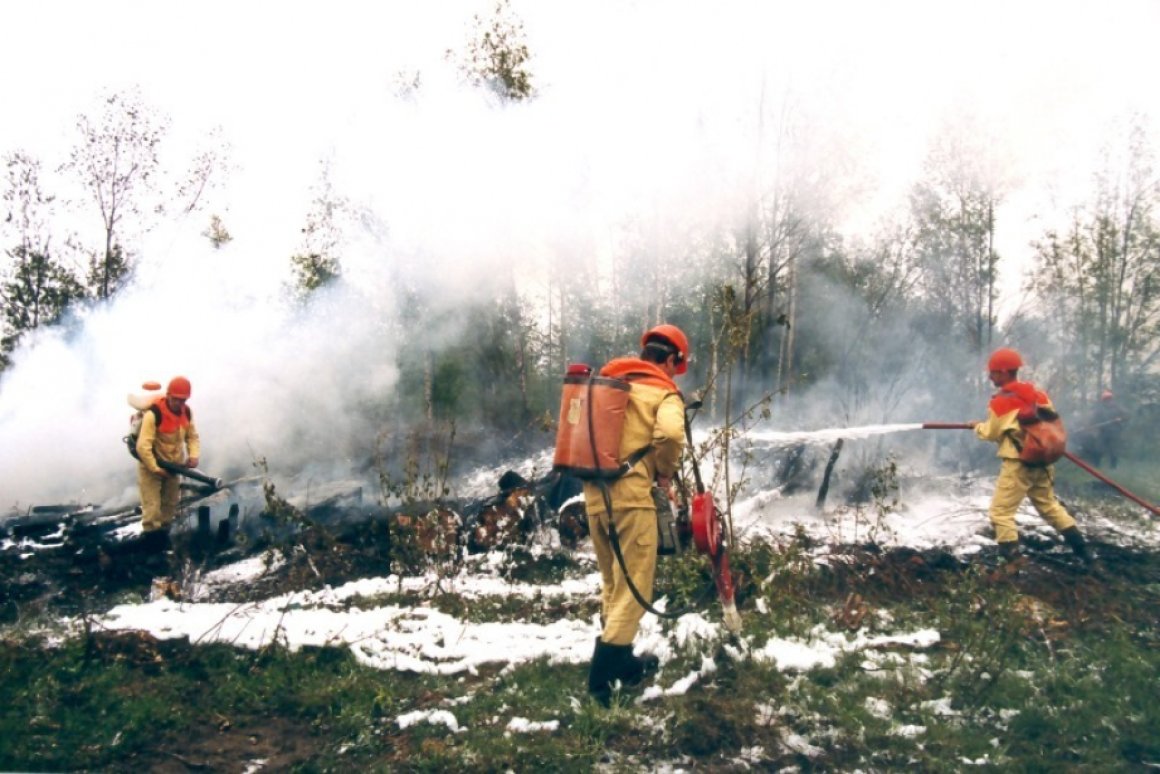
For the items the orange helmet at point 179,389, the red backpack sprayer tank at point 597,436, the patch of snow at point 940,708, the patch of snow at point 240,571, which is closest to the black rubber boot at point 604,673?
the red backpack sprayer tank at point 597,436

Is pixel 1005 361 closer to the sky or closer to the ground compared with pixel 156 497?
closer to the sky

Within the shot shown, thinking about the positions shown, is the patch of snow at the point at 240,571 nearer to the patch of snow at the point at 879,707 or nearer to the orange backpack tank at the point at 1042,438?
the patch of snow at the point at 879,707

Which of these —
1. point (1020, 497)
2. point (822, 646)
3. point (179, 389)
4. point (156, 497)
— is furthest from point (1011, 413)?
point (156, 497)

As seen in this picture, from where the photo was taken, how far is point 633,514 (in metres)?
3.96

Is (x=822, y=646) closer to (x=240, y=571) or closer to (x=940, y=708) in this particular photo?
(x=940, y=708)

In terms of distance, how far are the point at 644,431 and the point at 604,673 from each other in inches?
49.7

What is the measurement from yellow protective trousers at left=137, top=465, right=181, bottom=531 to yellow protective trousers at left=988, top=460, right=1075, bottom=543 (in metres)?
7.81

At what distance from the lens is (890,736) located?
11.0ft

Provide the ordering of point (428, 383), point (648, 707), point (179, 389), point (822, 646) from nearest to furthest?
1. point (648, 707)
2. point (822, 646)
3. point (179, 389)
4. point (428, 383)

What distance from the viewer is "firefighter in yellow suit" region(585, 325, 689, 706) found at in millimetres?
3865

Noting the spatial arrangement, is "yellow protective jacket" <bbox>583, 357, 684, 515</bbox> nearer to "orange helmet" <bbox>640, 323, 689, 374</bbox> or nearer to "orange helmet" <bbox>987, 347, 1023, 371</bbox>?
"orange helmet" <bbox>640, 323, 689, 374</bbox>

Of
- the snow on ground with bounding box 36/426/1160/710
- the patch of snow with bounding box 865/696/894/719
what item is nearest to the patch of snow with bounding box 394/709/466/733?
the snow on ground with bounding box 36/426/1160/710

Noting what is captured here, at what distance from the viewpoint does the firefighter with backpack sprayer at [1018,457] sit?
21.1 feet

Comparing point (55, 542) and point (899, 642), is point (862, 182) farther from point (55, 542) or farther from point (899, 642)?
point (55, 542)
